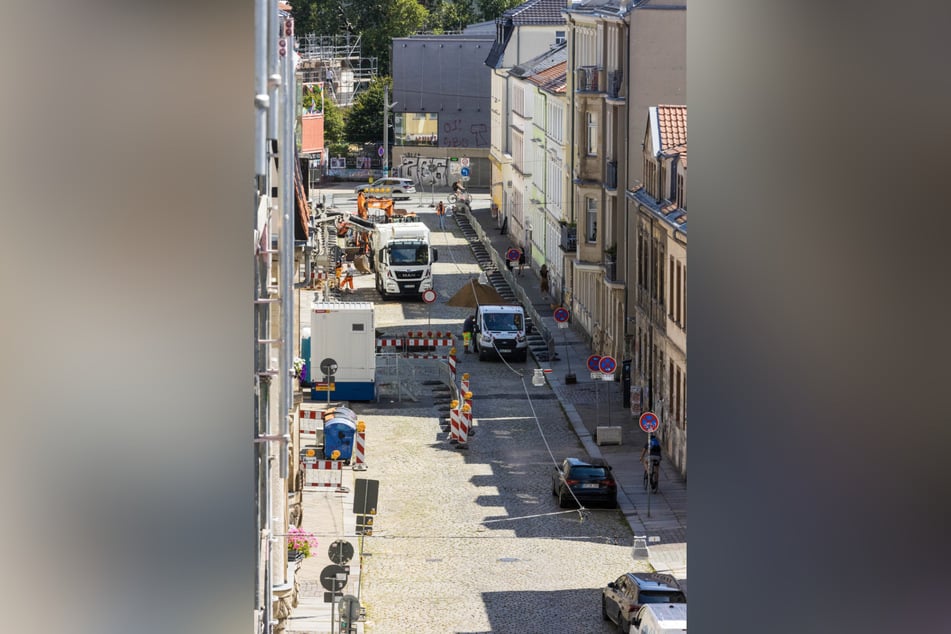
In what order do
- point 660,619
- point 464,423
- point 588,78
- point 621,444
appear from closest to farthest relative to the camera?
1. point 660,619
2. point 464,423
3. point 621,444
4. point 588,78

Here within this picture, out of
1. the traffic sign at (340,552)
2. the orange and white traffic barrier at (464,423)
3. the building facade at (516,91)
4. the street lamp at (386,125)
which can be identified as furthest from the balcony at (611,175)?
the street lamp at (386,125)

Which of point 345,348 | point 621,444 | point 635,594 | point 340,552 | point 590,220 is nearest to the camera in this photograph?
point 340,552

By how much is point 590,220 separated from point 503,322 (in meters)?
4.46

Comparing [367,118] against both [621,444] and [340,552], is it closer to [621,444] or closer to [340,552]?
[621,444]

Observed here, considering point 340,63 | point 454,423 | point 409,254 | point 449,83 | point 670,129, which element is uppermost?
point 340,63

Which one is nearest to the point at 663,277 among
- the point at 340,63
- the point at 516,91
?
the point at 516,91

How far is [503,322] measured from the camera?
57.8 m

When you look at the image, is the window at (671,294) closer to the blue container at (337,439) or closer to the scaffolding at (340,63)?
the blue container at (337,439)

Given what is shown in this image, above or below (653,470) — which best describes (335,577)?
above

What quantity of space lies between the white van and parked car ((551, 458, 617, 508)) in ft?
35.8

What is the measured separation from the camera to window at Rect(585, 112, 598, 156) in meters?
57.1

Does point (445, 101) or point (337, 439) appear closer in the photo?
point (337, 439)
